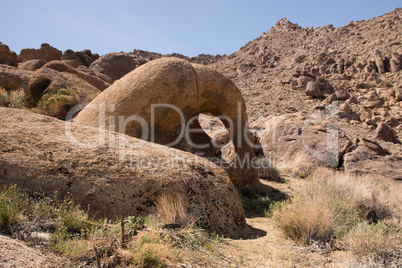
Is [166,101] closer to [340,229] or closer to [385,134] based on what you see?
[340,229]

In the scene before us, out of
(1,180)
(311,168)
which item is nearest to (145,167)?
(1,180)

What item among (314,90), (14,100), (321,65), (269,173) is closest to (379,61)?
(321,65)

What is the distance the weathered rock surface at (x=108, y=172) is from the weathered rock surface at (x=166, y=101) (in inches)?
46.7

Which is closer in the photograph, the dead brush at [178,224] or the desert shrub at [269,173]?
the dead brush at [178,224]

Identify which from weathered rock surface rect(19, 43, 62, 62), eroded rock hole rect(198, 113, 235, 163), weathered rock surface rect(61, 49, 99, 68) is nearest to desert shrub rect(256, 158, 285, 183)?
eroded rock hole rect(198, 113, 235, 163)

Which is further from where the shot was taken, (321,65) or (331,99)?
(321,65)

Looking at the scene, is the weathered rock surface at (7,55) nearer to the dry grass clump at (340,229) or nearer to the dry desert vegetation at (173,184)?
the dry desert vegetation at (173,184)

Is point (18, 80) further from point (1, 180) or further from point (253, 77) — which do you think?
point (253, 77)

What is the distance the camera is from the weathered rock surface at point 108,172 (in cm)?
340

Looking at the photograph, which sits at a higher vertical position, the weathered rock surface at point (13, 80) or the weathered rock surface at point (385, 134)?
the weathered rock surface at point (13, 80)

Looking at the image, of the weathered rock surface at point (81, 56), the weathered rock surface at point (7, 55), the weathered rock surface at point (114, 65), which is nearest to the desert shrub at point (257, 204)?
the weathered rock surface at point (7, 55)

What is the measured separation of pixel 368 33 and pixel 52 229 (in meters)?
43.2

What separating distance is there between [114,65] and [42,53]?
8.33m

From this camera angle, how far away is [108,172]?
3.66m
